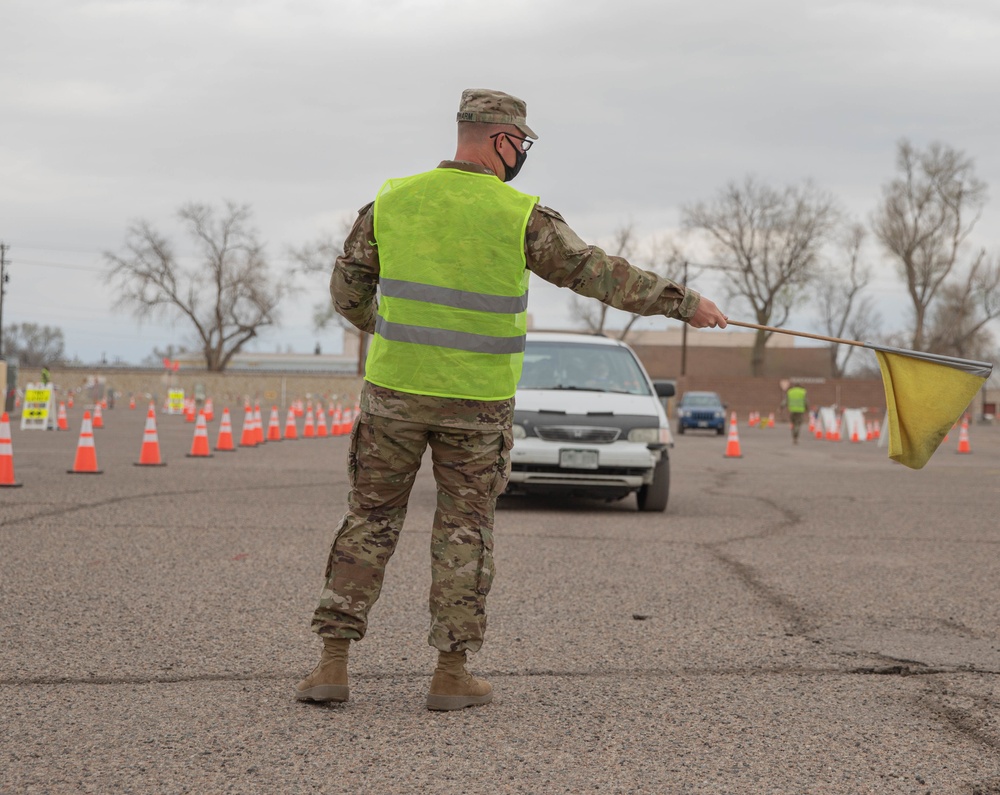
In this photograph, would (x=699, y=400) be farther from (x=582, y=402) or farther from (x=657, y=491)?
(x=582, y=402)

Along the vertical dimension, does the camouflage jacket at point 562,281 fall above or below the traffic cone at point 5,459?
above

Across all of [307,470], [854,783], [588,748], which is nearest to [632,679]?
[588,748]

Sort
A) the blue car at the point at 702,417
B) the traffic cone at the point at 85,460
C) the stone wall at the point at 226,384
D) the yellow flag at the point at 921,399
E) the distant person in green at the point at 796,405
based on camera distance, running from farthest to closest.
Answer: the stone wall at the point at 226,384
the blue car at the point at 702,417
the distant person in green at the point at 796,405
the traffic cone at the point at 85,460
the yellow flag at the point at 921,399

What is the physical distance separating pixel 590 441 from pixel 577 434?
0.14m

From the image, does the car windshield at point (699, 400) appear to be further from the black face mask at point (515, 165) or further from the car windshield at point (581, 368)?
the black face mask at point (515, 165)

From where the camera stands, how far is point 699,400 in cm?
4272

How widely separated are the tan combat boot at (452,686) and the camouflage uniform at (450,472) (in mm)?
70

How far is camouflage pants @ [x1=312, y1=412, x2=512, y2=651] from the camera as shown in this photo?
4.05 metres

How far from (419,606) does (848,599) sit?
2.36 m

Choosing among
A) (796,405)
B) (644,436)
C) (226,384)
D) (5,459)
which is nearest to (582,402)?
(644,436)

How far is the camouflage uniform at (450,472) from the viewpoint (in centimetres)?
404

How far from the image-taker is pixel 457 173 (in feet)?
13.4

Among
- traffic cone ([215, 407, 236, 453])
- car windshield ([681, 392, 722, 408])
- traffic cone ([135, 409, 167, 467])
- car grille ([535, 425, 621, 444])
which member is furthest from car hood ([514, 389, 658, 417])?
car windshield ([681, 392, 722, 408])

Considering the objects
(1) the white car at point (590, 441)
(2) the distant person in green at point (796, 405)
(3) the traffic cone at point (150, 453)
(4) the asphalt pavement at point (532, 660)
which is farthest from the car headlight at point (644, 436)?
(2) the distant person in green at point (796, 405)
